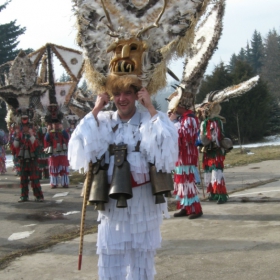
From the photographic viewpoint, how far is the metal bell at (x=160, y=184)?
3.39m

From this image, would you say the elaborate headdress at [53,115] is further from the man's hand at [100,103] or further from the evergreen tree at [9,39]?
the evergreen tree at [9,39]

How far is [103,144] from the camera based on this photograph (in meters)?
3.51

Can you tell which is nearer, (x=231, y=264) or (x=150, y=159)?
(x=150, y=159)

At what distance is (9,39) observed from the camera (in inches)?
1539

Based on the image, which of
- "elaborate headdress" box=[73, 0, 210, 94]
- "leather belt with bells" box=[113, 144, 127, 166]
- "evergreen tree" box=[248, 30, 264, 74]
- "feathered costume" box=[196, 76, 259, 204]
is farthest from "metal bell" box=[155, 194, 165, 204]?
"evergreen tree" box=[248, 30, 264, 74]

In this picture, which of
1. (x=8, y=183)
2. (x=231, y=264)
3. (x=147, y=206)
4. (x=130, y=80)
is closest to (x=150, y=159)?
(x=147, y=206)

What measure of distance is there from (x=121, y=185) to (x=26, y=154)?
6.58 metres

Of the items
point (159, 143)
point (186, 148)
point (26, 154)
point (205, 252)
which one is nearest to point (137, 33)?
point (159, 143)

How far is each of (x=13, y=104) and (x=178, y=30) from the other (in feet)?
26.1

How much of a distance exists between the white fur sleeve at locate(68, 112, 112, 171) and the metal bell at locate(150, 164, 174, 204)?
46cm

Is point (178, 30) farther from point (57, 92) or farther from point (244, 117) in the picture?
point (244, 117)

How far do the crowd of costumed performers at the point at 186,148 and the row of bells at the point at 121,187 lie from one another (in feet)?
11.5

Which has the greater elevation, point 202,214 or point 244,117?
point 244,117

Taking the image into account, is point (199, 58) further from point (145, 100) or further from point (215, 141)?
point (145, 100)
